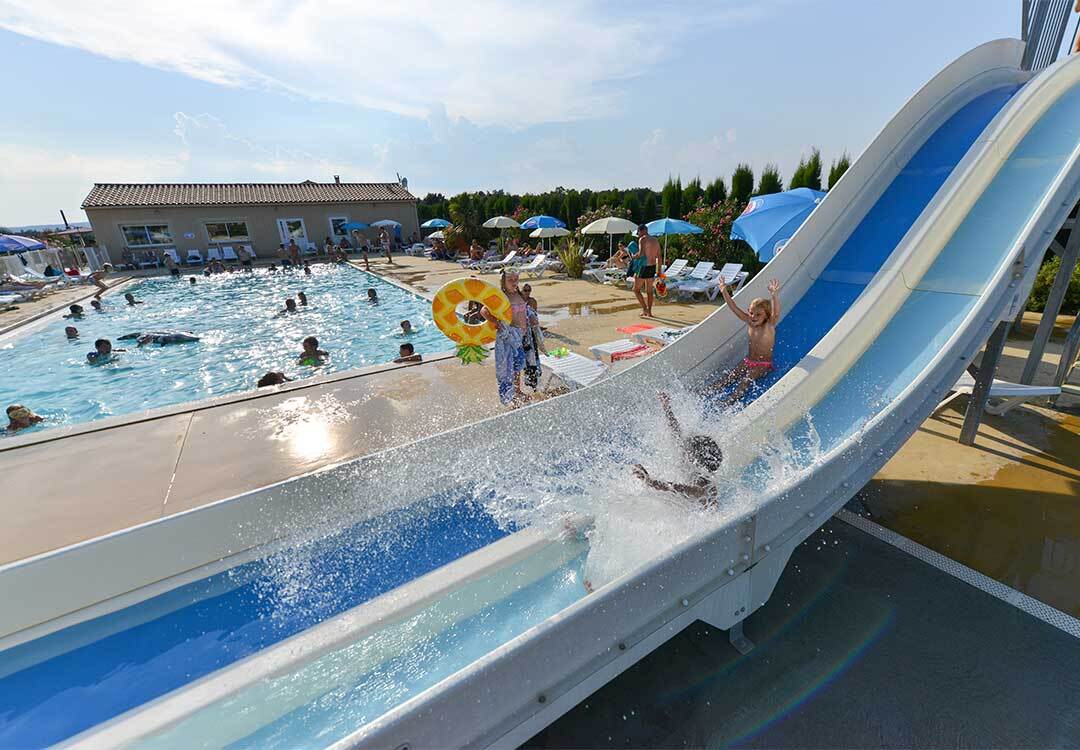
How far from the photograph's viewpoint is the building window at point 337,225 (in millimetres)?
27766

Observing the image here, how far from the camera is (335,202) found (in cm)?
2741

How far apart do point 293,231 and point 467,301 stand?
2616cm

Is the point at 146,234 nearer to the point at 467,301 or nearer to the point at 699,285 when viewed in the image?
the point at 699,285

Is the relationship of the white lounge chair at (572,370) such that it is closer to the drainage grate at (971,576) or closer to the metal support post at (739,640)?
the drainage grate at (971,576)

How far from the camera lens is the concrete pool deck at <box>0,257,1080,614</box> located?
3.48 m

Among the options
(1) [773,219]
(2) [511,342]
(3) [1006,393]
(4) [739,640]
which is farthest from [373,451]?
(1) [773,219]

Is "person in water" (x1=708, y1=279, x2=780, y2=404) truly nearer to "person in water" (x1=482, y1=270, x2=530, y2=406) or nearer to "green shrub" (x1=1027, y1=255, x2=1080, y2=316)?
"person in water" (x1=482, y1=270, x2=530, y2=406)

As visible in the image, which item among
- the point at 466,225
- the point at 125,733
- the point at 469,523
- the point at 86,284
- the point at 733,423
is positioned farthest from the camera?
the point at 466,225

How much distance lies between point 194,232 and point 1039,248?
30.7 meters

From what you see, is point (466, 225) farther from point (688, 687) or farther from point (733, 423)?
point (688, 687)

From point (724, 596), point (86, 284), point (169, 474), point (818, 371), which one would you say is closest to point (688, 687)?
point (724, 596)

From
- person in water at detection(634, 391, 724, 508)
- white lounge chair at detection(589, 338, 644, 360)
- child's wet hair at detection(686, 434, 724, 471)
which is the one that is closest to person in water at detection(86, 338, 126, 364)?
white lounge chair at detection(589, 338, 644, 360)

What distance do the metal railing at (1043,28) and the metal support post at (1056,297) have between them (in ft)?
14.5

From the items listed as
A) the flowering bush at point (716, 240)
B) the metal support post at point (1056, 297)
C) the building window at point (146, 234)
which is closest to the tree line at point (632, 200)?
the flowering bush at point (716, 240)
